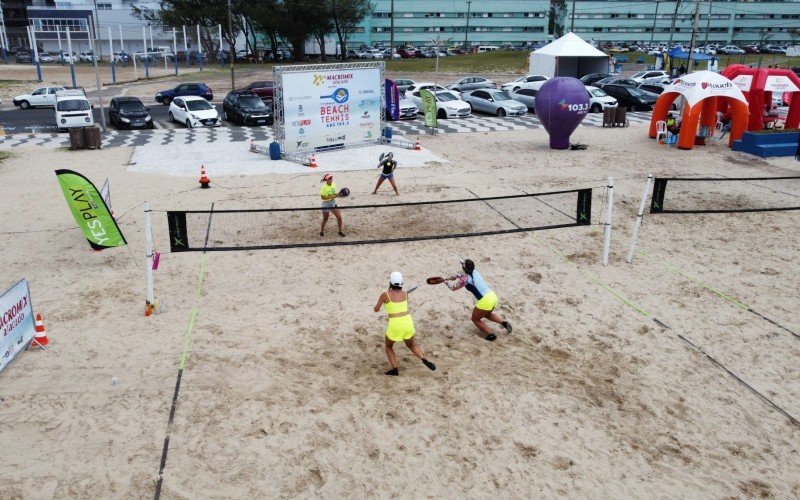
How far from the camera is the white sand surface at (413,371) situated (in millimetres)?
7062

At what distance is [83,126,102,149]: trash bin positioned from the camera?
24.5 metres

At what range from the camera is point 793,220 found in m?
16.4

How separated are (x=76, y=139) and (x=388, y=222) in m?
16.2

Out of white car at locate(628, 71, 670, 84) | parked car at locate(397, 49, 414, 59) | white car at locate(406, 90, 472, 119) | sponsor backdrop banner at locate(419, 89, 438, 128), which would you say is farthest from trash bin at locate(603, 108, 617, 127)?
parked car at locate(397, 49, 414, 59)

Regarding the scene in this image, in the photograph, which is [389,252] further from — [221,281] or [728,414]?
[728,414]

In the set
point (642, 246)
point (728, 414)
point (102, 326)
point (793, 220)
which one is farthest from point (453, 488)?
point (793, 220)

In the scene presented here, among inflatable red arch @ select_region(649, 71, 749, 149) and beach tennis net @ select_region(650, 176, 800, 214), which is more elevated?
inflatable red arch @ select_region(649, 71, 749, 149)

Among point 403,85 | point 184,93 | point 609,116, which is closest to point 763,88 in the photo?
point 609,116

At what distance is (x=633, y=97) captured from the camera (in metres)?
36.7

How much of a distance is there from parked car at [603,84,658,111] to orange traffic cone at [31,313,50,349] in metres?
35.1

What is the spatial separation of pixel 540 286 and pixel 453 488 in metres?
6.15

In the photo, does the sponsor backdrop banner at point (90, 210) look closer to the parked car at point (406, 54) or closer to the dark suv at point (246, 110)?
the dark suv at point (246, 110)

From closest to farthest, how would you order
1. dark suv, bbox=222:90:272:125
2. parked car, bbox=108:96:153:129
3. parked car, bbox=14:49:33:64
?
parked car, bbox=108:96:153:129 < dark suv, bbox=222:90:272:125 < parked car, bbox=14:49:33:64

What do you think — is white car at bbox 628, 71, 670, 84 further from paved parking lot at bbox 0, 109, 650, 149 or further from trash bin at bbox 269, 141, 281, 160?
trash bin at bbox 269, 141, 281, 160
